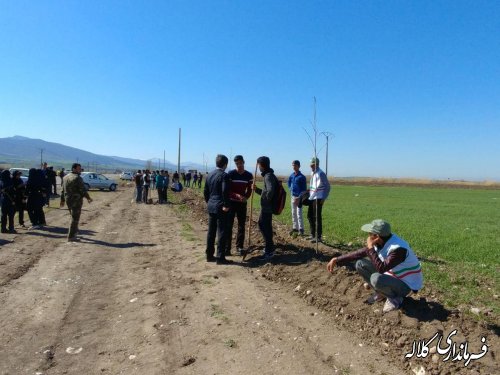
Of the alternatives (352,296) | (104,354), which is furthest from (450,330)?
A: (104,354)

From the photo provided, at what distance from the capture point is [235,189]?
790 centimetres

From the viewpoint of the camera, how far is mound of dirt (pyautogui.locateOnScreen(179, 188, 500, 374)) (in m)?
3.75

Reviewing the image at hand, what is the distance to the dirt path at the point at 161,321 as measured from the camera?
12.7ft

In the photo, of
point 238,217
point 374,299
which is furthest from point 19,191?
point 374,299

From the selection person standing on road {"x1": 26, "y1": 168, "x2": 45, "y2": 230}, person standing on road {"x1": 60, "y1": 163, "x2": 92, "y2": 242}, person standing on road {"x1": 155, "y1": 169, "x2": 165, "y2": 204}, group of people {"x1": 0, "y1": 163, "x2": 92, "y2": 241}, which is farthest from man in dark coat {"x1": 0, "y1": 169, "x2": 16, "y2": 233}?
person standing on road {"x1": 155, "y1": 169, "x2": 165, "y2": 204}

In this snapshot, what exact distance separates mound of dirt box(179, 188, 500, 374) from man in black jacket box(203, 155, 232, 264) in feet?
3.60

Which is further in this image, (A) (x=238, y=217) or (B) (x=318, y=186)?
(B) (x=318, y=186)

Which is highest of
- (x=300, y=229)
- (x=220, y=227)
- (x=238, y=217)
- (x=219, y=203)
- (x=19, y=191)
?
(x=219, y=203)

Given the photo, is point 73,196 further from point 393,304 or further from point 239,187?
point 393,304

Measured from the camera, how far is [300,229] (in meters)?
10.1

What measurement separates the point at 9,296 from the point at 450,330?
5930 mm

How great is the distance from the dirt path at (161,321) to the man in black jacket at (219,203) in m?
0.45

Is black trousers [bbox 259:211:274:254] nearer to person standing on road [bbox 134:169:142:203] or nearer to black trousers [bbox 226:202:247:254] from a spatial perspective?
black trousers [bbox 226:202:247:254]

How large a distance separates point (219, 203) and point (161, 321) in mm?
3014
